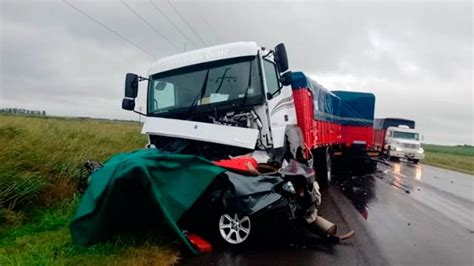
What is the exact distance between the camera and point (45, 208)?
735 cm

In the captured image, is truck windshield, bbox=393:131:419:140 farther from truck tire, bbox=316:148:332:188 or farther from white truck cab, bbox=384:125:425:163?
truck tire, bbox=316:148:332:188

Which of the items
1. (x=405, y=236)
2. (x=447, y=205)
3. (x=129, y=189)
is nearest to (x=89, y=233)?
(x=129, y=189)

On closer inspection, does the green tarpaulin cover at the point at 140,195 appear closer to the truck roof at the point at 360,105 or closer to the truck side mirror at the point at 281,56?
the truck side mirror at the point at 281,56

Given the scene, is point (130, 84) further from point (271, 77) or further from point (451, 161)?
point (451, 161)

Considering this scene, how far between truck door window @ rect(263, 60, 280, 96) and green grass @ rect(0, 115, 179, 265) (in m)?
3.19

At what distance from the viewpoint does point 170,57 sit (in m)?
7.80

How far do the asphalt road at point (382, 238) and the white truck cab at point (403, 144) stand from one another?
21.1 m

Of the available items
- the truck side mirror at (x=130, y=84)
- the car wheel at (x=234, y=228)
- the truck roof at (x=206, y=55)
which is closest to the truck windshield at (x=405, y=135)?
the truck roof at (x=206, y=55)

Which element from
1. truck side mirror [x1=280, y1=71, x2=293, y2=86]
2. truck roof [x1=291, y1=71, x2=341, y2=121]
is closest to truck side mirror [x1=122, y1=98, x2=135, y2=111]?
truck side mirror [x1=280, y1=71, x2=293, y2=86]

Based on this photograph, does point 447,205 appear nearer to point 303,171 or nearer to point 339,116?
point 339,116

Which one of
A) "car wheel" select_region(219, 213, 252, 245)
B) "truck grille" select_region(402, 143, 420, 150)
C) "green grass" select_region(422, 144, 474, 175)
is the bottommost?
"green grass" select_region(422, 144, 474, 175)

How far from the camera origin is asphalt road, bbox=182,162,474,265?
5.27 meters

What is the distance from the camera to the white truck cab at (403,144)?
32.1 m

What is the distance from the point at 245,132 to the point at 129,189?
220cm
